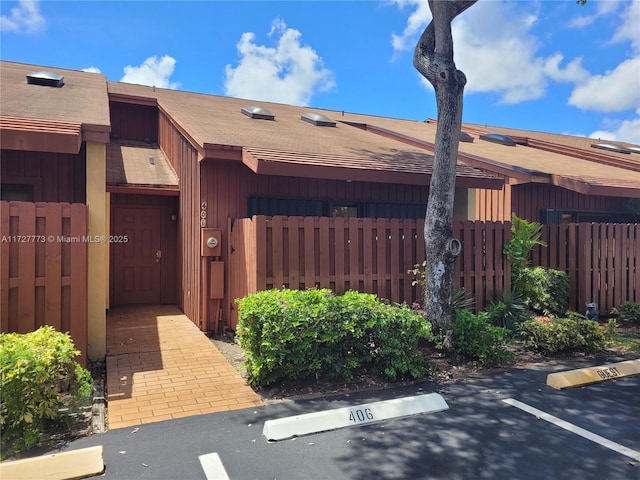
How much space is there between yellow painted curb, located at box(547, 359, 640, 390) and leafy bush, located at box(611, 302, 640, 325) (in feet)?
11.2

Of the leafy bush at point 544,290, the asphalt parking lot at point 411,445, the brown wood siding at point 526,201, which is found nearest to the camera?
the asphalt parking lot at point 411,445

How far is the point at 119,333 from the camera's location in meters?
7.30

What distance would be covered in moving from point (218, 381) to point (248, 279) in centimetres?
172

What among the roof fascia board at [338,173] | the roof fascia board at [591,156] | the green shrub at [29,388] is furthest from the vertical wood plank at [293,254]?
the roof fascia board at [591,156]

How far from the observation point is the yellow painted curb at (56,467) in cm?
314

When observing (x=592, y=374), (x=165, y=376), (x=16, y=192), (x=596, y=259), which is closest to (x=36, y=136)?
(x=16, y=192)

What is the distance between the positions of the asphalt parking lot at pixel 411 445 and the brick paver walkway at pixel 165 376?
0.27m

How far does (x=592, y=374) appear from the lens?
5.30m

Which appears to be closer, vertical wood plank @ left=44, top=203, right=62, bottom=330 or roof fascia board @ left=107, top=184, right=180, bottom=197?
vertical wood plank @ left=44, top=203, right=62, bottom=330

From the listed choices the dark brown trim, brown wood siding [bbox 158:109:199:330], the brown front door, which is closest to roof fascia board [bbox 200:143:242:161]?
brown wood siding [bbox 158:109:199:330]

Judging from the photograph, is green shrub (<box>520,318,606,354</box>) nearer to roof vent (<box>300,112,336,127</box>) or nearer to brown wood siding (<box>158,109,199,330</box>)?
brown wood siding (<box>158,109,199,330</box>)

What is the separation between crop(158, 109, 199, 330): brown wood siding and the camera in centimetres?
777

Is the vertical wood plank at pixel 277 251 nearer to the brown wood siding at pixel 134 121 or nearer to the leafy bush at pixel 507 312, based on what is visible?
the leafy bush at pixel 507 312

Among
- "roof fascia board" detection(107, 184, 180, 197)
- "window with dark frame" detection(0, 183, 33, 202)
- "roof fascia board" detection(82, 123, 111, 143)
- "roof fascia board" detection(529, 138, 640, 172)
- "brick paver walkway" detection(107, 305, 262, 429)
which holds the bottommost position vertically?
"brick paver walkway" detection(107, 305, 262, 429)
